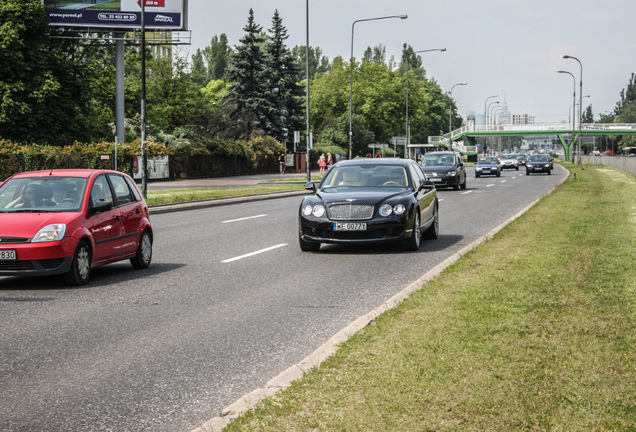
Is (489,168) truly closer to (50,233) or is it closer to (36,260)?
(50,233)

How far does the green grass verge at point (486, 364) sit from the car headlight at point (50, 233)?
4246 millimetres

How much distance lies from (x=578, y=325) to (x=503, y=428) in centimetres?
277

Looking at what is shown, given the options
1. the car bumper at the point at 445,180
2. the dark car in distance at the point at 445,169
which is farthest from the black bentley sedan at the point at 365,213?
the car bumper at the point at 445,180

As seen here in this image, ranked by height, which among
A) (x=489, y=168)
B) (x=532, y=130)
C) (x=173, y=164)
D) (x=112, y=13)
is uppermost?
A: (x=112, y=13)

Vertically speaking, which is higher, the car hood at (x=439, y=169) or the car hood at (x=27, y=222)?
the car hood at (x=439, y=169)

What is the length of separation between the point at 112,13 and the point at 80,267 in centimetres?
4255

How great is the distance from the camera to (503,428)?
13.3 ft

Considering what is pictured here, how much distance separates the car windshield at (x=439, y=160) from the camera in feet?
115

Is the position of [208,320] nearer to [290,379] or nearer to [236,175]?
[290,379]

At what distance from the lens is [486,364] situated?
5293 millimetres

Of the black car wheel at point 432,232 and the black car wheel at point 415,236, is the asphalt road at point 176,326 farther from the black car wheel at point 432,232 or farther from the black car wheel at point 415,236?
the black car wheel at point 432,232

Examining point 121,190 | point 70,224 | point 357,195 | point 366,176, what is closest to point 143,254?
point 121,190

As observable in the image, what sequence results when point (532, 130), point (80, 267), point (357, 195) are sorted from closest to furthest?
point (80, 267)
point (357, 195)
point (532, 130)

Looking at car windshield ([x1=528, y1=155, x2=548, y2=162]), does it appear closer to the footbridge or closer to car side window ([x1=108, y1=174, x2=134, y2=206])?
car side window ([x1=108, y1=174, x2=134, y2=206])
